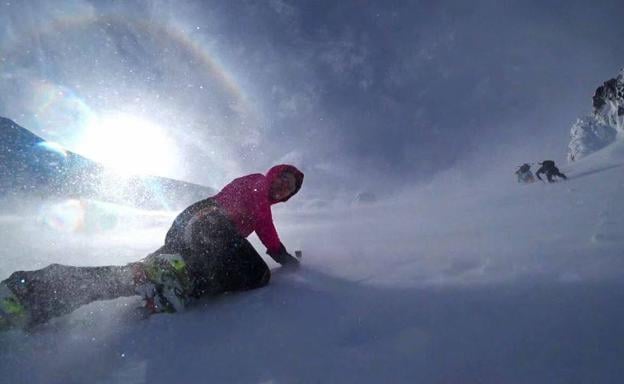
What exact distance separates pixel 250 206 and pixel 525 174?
36.6 ft

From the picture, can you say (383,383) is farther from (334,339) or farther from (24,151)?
(24,151)

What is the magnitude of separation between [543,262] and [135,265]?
3021 mm

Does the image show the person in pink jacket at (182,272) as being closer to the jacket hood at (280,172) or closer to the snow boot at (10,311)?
the snow boot at (10,311)

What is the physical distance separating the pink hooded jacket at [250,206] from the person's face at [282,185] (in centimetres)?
25

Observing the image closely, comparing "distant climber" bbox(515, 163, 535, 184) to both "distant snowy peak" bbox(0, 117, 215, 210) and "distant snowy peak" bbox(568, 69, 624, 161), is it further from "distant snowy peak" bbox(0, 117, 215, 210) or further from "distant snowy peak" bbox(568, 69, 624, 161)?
"distant snowy peak" bbox(0, 117, 215, 210)

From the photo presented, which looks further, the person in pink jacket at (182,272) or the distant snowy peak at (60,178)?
the distant snowy peak at (60,178)

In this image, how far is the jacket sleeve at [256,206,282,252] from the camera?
3.47 m

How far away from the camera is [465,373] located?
3.68ft

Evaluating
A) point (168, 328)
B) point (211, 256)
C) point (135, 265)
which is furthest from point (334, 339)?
point (135, 265)

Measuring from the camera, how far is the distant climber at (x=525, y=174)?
1056 centimetres

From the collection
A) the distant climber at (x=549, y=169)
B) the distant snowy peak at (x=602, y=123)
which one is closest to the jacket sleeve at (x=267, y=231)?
the distant climber at (x=549, y=169)

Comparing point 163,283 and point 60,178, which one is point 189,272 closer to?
point 163,283

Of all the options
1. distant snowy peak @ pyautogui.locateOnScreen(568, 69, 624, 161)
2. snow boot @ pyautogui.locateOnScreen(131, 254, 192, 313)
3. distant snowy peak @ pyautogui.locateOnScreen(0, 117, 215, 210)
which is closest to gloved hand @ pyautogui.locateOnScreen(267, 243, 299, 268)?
snow boot @ pyautogui.locateOnScreen(131, 254, 192, 313)

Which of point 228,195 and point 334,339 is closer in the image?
point 334,339
